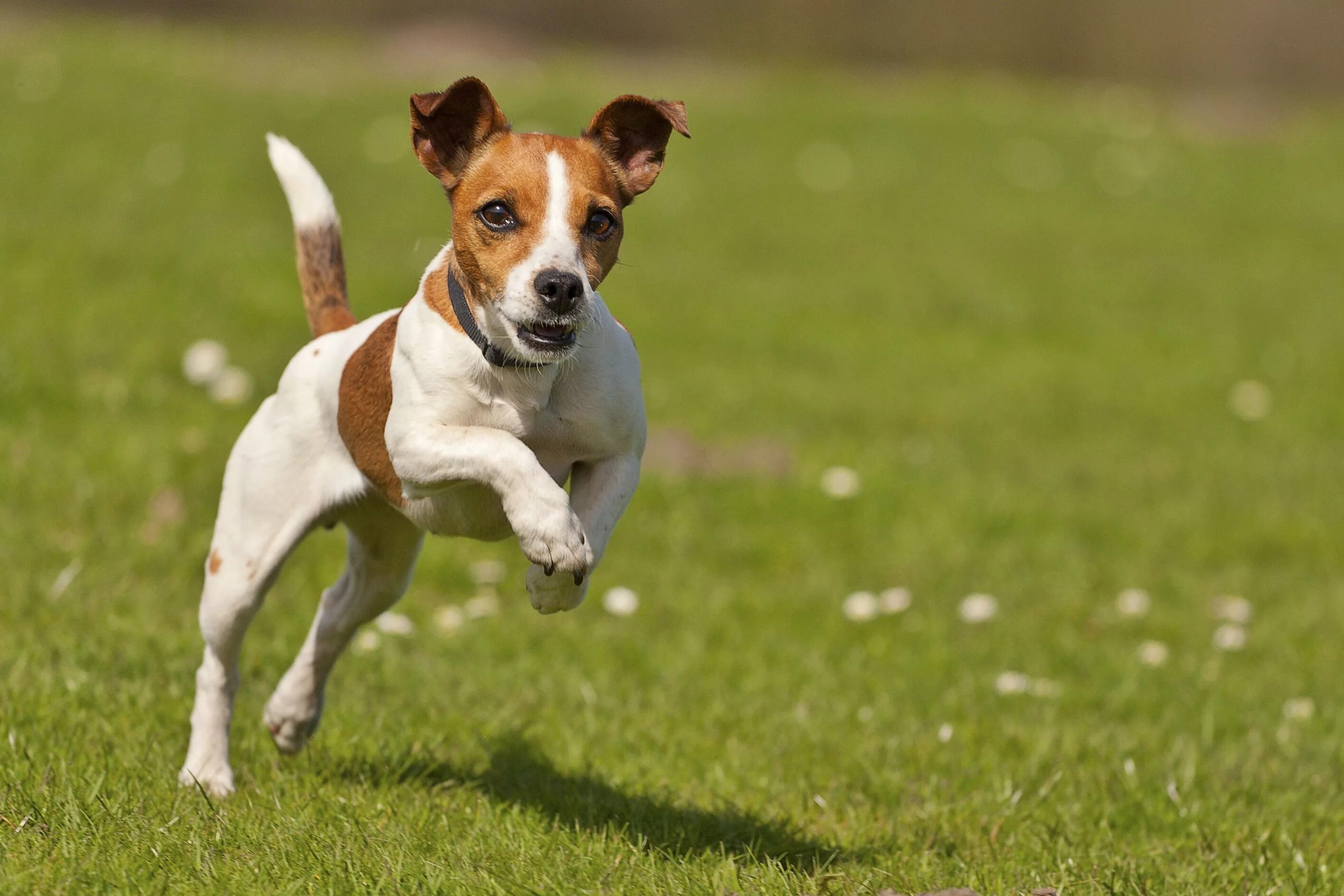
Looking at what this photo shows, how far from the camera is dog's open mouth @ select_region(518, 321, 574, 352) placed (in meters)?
3.87

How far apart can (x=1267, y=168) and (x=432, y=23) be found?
14184 mm

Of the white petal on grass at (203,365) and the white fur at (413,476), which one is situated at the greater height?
the white fur at (413,476)

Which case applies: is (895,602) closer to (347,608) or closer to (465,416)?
(347,608)

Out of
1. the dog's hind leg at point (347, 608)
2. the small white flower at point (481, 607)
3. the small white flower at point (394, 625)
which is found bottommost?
the small white flower at point (481, 607)

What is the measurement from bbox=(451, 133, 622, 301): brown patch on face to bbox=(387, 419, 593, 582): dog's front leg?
363mm

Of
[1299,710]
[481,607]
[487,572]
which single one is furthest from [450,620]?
[1299,710]

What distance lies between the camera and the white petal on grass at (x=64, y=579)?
19.6 ft

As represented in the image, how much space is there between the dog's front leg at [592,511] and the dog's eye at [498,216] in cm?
68

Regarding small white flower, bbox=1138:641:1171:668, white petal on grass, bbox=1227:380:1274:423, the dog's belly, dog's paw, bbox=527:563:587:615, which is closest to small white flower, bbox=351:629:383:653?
the dog's belly

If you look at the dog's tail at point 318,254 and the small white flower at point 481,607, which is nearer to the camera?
the dog's tail at point 318,254

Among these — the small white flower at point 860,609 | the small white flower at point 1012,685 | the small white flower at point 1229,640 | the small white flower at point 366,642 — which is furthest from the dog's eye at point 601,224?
the small white flower at point 1229,640

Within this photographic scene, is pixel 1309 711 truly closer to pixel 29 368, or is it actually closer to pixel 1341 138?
pixel 29 368

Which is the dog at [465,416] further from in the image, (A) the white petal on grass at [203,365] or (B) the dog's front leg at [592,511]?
(A) the white petal on grass at [203,365]

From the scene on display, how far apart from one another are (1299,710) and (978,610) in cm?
146
